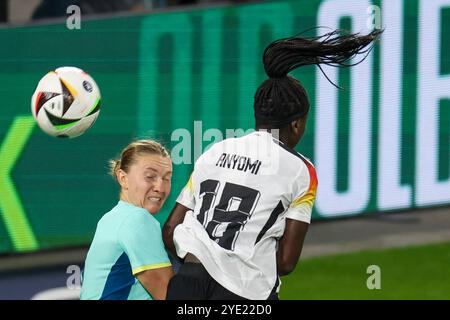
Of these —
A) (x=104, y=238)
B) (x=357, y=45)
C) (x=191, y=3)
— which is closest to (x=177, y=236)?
(x=104, y=238)

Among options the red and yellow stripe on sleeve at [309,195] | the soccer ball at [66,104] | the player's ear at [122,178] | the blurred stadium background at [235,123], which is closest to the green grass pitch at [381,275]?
the blurred stadium background at [235,123]

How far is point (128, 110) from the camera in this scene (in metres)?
10.0

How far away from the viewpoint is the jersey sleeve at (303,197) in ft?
18.4

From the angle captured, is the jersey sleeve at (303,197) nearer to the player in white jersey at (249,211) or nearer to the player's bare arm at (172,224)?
the player in white jersey at (249,211)

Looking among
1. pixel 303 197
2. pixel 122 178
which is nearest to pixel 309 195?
pixel 303 197

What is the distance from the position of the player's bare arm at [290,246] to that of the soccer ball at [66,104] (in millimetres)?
2166

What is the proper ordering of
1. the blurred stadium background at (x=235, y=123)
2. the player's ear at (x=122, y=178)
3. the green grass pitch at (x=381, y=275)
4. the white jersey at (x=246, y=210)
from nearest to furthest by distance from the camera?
the white jersey at (x=246, y=210)
the player's ear at (x=122, y=178)
the green grass pitch at (x=381, y=275)
the blurred stadium background at (x=235, y=123)

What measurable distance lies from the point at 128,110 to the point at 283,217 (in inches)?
180

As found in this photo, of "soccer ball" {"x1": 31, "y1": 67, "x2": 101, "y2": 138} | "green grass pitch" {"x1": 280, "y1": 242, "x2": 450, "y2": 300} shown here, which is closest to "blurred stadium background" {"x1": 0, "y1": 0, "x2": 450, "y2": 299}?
"green grass pitch" {"x1": 280, "y1": 242, "x2": 450, "y2": 300}

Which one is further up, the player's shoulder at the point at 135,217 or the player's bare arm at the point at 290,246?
the player's shoulder at the point at 135,217

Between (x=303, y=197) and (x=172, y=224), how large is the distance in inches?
23.5

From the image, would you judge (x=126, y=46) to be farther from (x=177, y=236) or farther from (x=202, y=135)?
(x=177, y=236)

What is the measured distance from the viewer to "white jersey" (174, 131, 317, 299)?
5.55 meters
